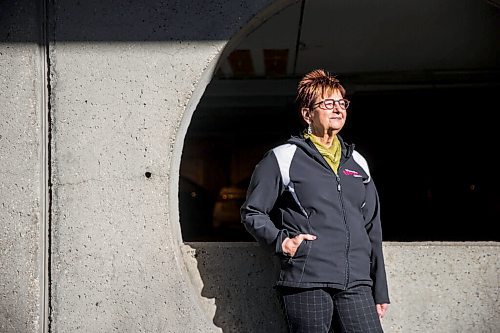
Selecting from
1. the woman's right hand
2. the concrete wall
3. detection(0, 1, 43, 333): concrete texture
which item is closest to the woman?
the woman's right hand

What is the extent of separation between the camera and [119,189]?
3.33 m

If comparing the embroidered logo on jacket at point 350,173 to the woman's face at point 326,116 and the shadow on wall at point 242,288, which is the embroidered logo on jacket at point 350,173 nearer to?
the woman's face at point 326,116

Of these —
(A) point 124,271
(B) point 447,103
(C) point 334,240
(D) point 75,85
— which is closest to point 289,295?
(C) point 334,240

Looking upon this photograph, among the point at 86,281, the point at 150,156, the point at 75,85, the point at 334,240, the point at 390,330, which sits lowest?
the point at 390,330

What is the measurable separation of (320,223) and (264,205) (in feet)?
0.84

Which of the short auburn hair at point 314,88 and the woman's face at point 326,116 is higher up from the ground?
the short auburn hair at point 314,88

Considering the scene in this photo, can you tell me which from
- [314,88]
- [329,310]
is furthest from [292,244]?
[314,88]

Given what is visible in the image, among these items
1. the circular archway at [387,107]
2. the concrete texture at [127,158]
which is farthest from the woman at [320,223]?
the circular archway at [387,107]

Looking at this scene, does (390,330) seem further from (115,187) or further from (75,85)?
(75,85)

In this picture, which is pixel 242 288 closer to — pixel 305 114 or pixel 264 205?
pixel 264 205

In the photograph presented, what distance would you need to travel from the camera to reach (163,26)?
3365 mm

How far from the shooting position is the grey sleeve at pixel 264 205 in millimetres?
2652

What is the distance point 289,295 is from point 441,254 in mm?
977

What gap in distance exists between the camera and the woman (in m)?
2.65
